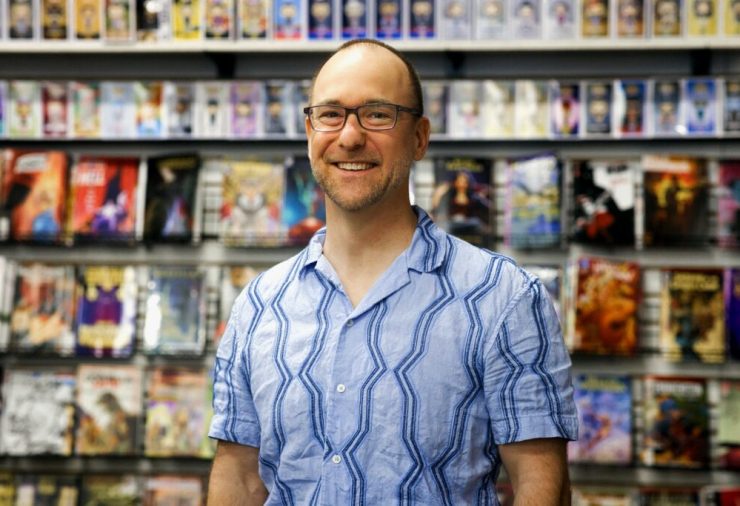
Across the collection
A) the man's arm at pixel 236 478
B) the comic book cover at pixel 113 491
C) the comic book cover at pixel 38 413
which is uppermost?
the man's arm at pixel 236 478

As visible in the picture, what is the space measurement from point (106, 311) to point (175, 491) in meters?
0.73

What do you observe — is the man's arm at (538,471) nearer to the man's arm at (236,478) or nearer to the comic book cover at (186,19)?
the man's arm at (236,478)

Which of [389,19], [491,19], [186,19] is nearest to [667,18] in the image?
[491,19]

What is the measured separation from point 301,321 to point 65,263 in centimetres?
256

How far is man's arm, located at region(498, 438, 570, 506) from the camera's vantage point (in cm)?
153

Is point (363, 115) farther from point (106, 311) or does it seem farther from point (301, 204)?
point (106, 311)

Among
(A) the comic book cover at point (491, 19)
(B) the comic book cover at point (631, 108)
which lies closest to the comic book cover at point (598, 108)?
(B) the comic book cover at point (631, 108)

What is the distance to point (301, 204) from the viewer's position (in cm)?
387

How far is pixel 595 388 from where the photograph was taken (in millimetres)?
3764

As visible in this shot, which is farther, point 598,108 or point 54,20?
point 54,20

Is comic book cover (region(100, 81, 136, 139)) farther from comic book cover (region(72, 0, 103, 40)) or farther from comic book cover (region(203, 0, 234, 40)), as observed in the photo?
comic book cover (region(203, 0, 234, 40))

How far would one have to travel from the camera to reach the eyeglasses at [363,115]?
160 cm

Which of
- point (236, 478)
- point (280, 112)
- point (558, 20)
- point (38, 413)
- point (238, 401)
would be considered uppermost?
point (558, 20)

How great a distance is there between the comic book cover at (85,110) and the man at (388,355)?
2.49 metres
